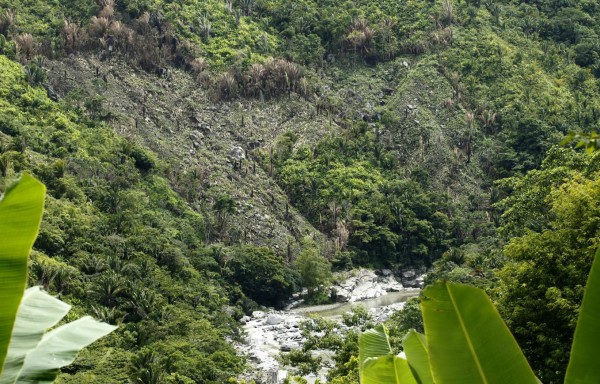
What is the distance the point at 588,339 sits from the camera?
2434 mm

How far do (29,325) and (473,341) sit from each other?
1.75m

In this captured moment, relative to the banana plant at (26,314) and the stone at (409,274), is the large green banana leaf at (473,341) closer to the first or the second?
the banana plant at (26,314)

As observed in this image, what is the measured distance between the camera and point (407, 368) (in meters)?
3.44

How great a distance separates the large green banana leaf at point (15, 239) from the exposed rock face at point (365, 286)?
139ft

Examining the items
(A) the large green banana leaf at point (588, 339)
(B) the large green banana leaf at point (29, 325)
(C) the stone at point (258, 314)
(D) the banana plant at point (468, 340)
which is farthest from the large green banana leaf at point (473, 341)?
(C) the stone at point (258, 314)

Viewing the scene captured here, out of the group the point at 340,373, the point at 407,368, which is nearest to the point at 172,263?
the point at 340,373

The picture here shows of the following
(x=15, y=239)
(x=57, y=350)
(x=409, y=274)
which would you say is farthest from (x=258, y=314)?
(x=15, y=239)

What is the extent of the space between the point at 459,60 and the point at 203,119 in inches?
974

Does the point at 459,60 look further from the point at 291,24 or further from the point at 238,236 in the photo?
the point at 238,236

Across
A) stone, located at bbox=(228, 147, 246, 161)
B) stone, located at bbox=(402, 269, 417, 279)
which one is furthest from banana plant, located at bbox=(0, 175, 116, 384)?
stone, located at bbox=(228, 147, 246, 161)

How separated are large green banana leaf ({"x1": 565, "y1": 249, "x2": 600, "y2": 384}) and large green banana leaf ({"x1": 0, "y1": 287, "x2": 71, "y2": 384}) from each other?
1989mm

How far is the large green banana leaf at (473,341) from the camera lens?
2637 millimetres

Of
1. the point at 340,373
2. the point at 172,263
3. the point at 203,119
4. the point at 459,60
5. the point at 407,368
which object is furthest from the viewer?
the point at 459,60

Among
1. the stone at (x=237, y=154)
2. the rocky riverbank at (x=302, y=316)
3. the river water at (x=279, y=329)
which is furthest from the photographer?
the stone at (x=237, y=154)
